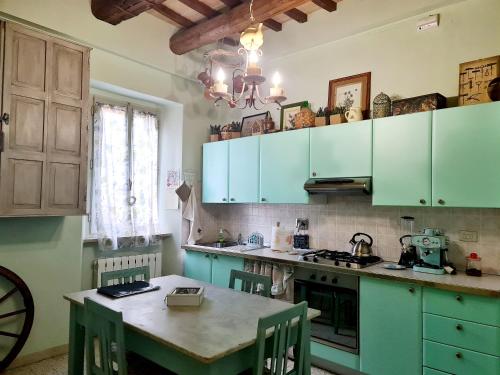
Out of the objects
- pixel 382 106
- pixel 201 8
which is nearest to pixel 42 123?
pixel 201 8

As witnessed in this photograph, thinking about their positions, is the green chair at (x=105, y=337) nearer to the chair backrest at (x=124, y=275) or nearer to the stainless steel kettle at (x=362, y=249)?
the chair backrest at (x=124, y=275)

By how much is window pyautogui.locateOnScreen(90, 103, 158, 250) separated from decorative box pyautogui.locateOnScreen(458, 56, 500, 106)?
10.4 feet

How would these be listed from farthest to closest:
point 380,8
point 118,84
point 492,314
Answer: point 118,84, point 380,8, point 492,314

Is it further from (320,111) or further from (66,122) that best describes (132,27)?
(320,111)

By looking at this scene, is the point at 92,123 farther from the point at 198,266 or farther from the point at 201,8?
the point at 198,266

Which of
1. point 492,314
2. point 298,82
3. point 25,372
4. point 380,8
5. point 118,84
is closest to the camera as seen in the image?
point 492,314

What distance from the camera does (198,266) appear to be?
3.99 metres

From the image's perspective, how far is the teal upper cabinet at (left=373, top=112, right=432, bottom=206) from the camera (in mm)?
2684

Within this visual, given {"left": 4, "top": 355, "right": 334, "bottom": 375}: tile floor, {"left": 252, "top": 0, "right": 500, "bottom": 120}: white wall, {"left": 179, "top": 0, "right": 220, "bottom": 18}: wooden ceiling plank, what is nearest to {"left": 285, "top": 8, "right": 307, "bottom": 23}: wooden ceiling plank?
{"left": 252, "top": 0, "right": 500, "bottom": 120}: white wall

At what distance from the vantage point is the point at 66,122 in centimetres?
293

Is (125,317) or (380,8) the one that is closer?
(125,317)

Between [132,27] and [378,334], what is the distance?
3.64m

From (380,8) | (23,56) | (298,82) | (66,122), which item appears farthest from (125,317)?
(380,8)

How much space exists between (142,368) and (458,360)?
6.53 ft
